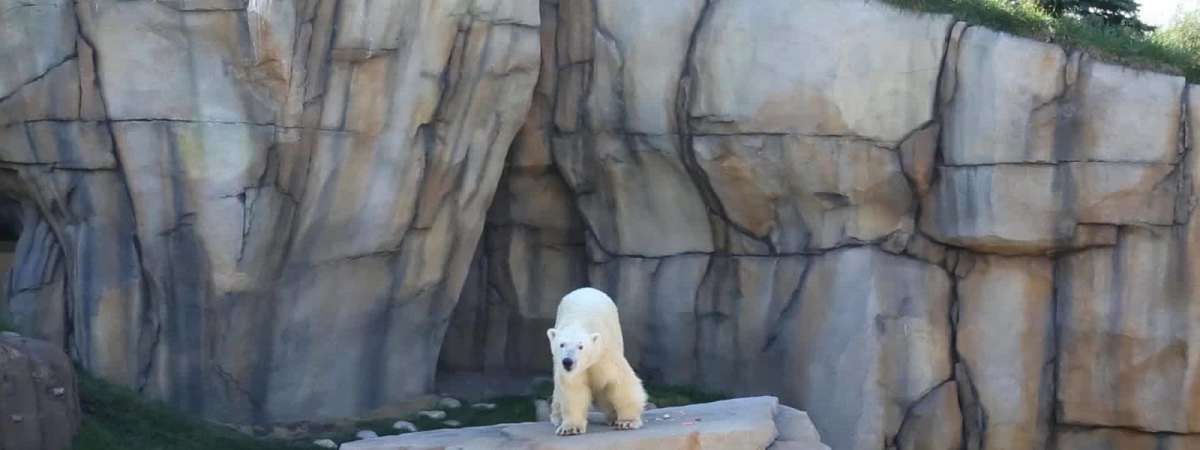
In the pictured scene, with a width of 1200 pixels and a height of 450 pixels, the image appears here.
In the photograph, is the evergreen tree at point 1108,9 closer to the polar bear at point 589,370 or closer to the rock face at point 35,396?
the polar bear at point 589,370

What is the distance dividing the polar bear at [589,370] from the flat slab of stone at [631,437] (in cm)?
9

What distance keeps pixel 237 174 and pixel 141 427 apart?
1641 mm

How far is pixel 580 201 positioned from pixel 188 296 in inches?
130

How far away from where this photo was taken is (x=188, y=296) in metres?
9.79

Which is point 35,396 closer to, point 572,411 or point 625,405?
point 572,411

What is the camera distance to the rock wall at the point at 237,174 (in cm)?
960

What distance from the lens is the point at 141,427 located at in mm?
9125

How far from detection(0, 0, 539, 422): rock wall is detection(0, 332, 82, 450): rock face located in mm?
1463

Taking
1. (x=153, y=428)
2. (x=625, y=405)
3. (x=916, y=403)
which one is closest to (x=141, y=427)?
(x=153, y=428)

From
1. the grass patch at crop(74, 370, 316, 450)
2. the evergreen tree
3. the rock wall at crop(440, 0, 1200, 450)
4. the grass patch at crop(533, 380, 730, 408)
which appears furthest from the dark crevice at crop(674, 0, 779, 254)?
the grass patch at crop(74, 370, 316, 450)

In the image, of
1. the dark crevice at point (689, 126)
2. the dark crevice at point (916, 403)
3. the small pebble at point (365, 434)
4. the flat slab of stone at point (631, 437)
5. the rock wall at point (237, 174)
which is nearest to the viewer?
the flat slab of stone at point (631, 437)

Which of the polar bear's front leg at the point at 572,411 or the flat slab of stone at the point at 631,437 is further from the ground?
the polar bear's front leg at the point at 572,411

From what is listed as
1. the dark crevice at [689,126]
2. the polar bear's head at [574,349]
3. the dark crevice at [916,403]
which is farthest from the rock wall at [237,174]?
the dark crevice at [916,403]

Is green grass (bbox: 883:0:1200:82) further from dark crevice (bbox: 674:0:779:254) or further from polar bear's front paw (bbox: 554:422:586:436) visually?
polar bear's front paw (bbox: 554:422:586:436)
